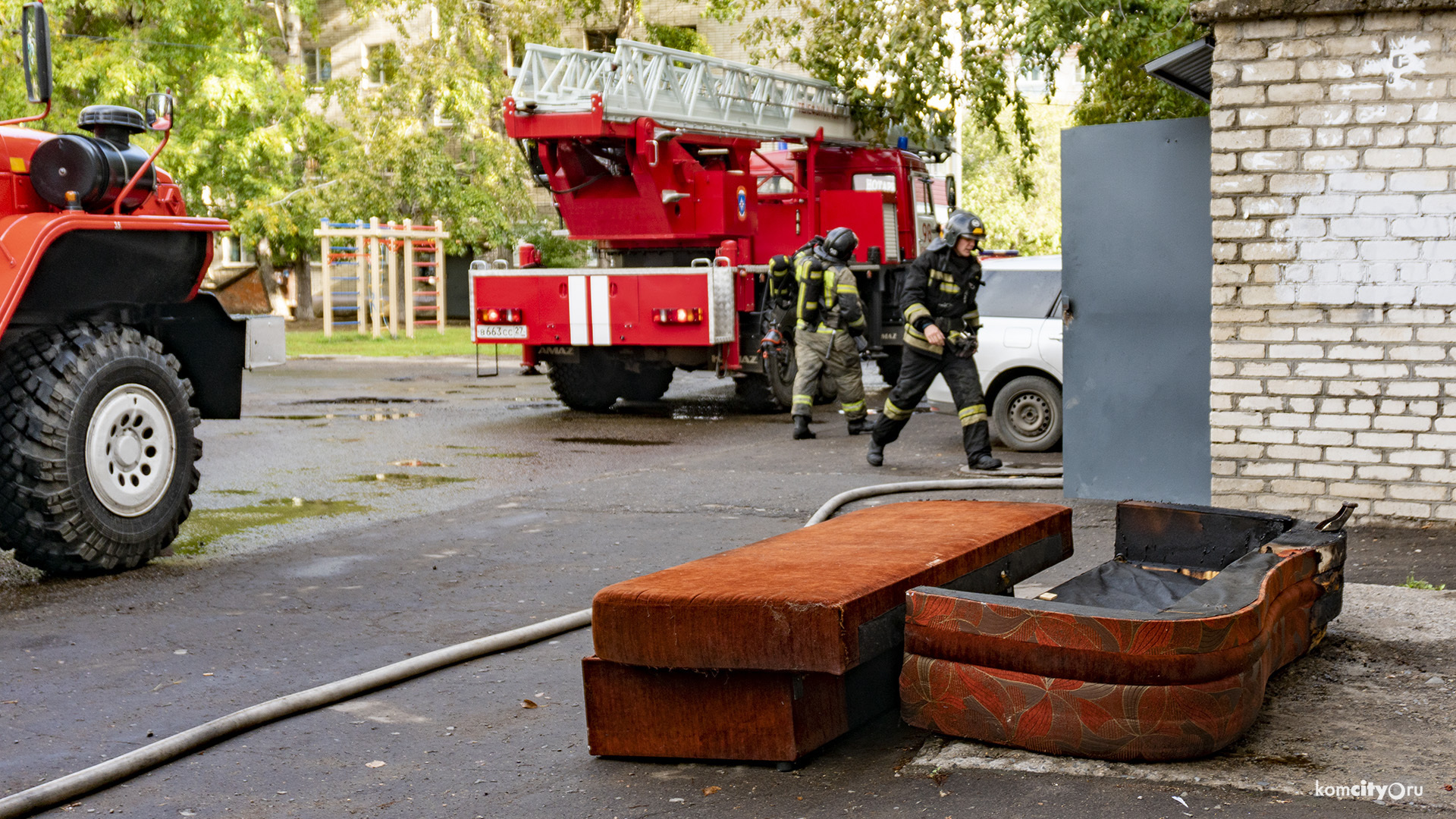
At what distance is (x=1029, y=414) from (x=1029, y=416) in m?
0.01

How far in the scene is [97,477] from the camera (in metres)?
6.40

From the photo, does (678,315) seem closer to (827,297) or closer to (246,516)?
(827,297)

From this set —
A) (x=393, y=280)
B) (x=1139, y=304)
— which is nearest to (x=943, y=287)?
(x=1139, y=304)

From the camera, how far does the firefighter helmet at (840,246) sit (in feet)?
38.3

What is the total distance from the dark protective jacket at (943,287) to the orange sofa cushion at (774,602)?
5.34 meters

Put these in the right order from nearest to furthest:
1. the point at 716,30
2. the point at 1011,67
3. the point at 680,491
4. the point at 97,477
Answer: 1. the point at 97,477
2. the point at 680,491
3. the point at 1011,67
4. the point at 716,30

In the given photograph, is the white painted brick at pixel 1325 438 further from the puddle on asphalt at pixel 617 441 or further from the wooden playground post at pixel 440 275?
the wooden playground post at pixel 440 275

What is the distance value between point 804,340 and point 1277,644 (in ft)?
26.3

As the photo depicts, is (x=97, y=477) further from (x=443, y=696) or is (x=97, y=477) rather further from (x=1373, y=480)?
(x=1373, y=480)

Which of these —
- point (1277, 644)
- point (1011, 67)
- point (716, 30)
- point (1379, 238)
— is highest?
point (716, 30)

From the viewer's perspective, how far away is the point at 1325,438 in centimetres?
666

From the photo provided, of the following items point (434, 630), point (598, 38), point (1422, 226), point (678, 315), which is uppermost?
point (598, 38)

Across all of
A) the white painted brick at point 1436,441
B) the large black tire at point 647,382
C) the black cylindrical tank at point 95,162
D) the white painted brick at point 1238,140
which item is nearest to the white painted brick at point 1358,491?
the white painted brick at point 1436,441

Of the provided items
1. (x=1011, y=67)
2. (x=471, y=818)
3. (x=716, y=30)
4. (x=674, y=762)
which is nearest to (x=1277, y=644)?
(x=674, y=762)
